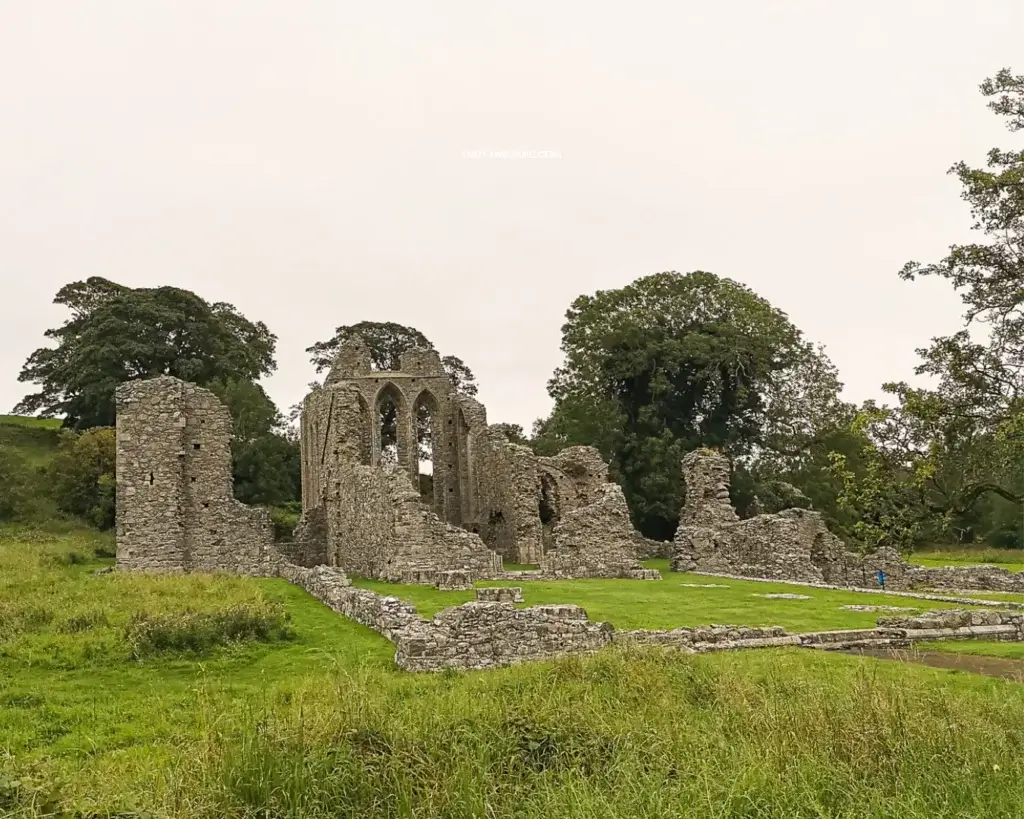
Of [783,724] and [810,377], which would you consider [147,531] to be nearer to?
[783,724]

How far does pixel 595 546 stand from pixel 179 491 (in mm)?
12035

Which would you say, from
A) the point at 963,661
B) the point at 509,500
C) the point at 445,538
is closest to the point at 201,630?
the point at 445,538

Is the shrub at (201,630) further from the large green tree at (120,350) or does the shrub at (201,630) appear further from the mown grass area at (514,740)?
the large green tree at (120,350)

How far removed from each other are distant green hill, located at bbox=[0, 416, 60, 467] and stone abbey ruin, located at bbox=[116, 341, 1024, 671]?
60.7 ft

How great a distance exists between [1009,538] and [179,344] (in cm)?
4340

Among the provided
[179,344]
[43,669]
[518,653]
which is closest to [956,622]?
[518,653]

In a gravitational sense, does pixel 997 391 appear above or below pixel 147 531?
above

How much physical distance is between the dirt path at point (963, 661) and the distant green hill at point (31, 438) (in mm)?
40785

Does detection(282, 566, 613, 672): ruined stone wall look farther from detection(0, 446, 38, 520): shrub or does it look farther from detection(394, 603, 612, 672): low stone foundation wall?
detection(0, 446, 38, 520): shrub

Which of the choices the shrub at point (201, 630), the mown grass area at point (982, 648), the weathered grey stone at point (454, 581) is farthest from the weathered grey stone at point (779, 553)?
the shrub at point (201, 630)

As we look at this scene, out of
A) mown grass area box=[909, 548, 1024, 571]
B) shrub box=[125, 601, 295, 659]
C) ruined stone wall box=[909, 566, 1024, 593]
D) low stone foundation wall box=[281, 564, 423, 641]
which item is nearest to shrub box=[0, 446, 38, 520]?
low stone foundation wall box=[281, 564, 423, 641]

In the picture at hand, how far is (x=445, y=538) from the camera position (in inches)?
824

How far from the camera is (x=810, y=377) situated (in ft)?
137

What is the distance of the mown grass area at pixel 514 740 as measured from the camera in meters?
5.31
